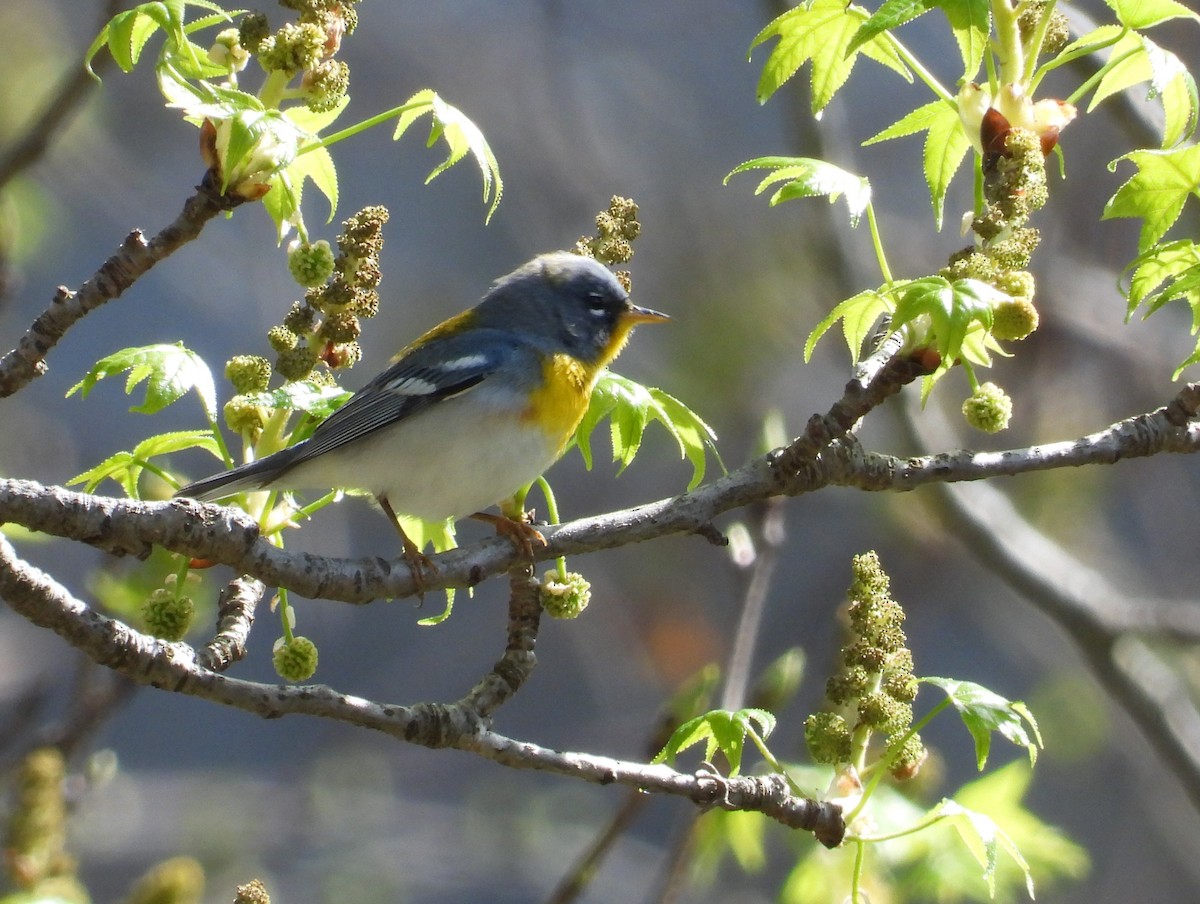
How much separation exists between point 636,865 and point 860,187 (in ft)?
21.3

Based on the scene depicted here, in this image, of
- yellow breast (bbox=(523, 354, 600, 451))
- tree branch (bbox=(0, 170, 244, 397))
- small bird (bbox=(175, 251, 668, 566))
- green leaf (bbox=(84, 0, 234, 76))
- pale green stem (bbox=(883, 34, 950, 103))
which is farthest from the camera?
yellow breast (bbox=(523, 354, 600, 451))

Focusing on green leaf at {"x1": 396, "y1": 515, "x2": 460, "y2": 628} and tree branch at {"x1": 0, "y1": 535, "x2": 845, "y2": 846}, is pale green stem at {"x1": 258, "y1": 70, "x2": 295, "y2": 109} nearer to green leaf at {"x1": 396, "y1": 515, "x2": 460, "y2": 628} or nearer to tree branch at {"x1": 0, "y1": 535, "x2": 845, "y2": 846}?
tree branch at {"x1": 0, "y1": 535, "x2": 845, "y2": 846}

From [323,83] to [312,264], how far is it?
0.35m

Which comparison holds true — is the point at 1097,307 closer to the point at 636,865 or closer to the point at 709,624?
the point at 709,624

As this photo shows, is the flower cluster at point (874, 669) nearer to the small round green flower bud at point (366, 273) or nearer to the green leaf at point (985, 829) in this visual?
the green leaf at point (985, 829)

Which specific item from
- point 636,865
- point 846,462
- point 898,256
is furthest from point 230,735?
point 846,462

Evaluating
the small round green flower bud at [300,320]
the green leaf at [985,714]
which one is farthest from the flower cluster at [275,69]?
the green leaf at [985,714]

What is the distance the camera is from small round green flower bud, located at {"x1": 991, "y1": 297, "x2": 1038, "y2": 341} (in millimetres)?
2385

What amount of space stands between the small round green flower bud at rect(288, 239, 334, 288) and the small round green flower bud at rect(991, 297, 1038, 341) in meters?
1.29

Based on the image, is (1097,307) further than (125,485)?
Yes

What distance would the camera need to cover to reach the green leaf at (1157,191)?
261 centimetres

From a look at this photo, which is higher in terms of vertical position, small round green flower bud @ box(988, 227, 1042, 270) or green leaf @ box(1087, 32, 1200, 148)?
green leaf @ box(1087, 32, 1200, 148)

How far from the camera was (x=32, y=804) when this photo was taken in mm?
2871

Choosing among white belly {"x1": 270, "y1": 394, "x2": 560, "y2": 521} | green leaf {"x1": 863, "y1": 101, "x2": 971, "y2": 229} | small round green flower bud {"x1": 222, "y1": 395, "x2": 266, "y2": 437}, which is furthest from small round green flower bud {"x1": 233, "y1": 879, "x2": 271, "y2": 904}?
green leaf {"x1": 863, "y1": 101, "x2": 971, "y2": 229}
